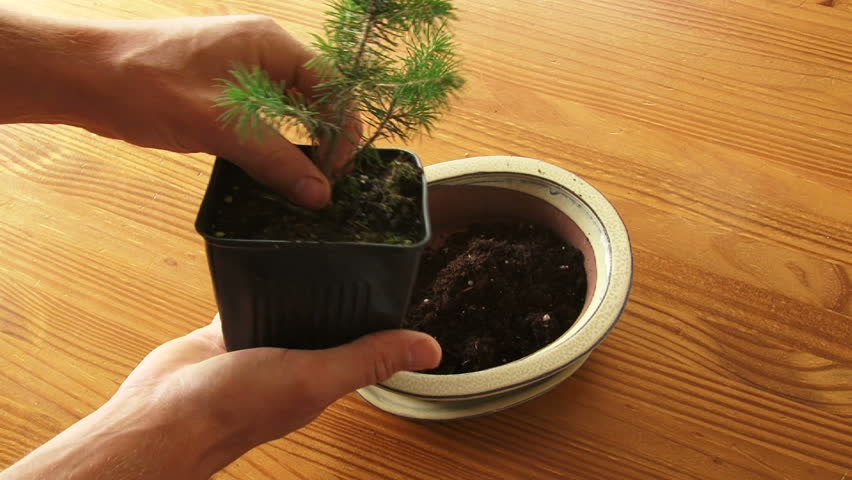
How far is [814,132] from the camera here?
2.57ft

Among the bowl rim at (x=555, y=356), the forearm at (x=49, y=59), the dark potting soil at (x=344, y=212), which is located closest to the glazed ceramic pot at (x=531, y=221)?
the bowl rim at (x=555, y=356)

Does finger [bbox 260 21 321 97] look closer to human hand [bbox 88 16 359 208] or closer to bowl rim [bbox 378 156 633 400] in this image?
human hand [bbox 88 16 359 208]

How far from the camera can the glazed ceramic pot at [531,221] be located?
516 millimetres

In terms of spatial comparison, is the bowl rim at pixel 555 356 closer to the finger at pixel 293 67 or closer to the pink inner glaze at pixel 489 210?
the pink inner glaze at pixel 489 210

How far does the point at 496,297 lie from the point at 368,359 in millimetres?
146

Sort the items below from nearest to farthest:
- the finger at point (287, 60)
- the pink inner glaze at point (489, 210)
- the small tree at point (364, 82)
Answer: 1. the small tree at point (364, 82)
2. the finger at point (287, 60)
3. the pink inner glaze at point (489, 210)

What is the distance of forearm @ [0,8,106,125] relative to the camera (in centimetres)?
50

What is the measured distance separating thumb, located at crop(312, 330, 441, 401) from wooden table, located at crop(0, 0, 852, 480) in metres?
0.08

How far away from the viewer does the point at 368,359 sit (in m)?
0.50

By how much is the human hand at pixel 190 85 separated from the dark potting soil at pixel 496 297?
16 cm

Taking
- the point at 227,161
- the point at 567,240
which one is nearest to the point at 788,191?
the point at 567,240

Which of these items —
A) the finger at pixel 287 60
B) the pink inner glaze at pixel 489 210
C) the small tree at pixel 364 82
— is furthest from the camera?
the pink inner glaze at pixel 489 210

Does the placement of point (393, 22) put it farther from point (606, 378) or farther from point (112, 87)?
point (606, 378)

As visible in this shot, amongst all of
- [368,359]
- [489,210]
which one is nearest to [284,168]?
Result: [368,359]
